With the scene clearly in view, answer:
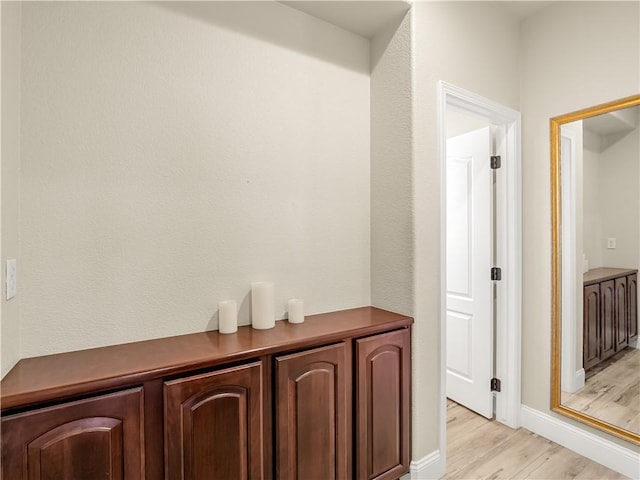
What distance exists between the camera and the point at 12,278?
113 cm

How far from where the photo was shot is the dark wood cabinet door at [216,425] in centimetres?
117

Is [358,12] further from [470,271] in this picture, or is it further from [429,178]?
[470,271]

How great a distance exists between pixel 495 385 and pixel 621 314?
0.92 m

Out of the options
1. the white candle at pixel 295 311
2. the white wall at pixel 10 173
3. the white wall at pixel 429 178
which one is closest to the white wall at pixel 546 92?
the white wall at pixel 429 178

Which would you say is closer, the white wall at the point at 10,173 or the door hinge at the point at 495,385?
the white wall at the point at 10,173

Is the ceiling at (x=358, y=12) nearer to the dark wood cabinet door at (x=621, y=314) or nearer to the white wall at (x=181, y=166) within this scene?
the white wall at (x=181, y=166)

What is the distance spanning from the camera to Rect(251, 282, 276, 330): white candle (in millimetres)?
1596

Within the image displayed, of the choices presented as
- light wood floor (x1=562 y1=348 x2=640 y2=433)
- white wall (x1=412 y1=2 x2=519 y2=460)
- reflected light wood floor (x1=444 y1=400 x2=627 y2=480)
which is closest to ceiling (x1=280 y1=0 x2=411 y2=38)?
white wall (x1=412 y1=2 x2=519 y2=460)

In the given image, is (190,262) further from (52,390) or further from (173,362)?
(52,390)

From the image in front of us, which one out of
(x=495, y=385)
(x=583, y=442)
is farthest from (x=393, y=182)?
(x=583, y=442)

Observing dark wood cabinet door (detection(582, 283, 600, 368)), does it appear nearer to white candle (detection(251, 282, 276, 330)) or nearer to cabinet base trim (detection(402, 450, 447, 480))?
cabinet base trim (detection(402, 450, 447, 480))

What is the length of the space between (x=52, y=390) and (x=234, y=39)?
1603 mm

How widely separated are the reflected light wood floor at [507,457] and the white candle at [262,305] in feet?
4.53

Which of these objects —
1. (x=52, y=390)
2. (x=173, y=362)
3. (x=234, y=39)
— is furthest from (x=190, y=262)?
(x=234, y=39)
